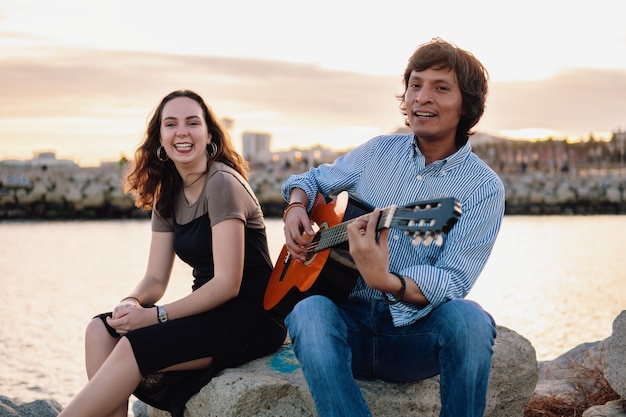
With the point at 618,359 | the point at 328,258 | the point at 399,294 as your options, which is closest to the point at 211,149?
the point at 328,258

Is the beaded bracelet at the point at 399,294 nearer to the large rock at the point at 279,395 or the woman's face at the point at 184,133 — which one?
the large rock at the point at 279,395

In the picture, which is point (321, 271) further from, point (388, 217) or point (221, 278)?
point (388, 217)

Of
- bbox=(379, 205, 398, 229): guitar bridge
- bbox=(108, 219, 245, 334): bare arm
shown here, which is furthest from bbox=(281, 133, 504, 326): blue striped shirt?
bbox=(108, 219, 245, 334): bare arm

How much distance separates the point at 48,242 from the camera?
19250 millimetres

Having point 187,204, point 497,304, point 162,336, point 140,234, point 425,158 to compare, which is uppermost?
point 425,158

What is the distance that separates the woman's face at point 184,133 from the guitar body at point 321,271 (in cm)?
56

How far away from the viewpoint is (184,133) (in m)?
3.37

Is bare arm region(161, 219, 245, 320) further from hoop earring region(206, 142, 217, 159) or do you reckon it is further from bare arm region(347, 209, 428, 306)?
bare arm region(347, 209, 428, 306)

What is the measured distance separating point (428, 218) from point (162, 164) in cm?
162

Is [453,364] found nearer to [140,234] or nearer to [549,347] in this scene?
[549,347]

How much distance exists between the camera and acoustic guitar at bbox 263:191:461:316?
245 centimetres

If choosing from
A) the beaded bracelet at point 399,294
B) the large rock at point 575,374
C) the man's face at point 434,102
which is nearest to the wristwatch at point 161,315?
the beaded bracelet at point 399,294

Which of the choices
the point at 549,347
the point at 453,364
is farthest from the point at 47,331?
the point at 453,364

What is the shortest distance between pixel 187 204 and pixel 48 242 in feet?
55.5
